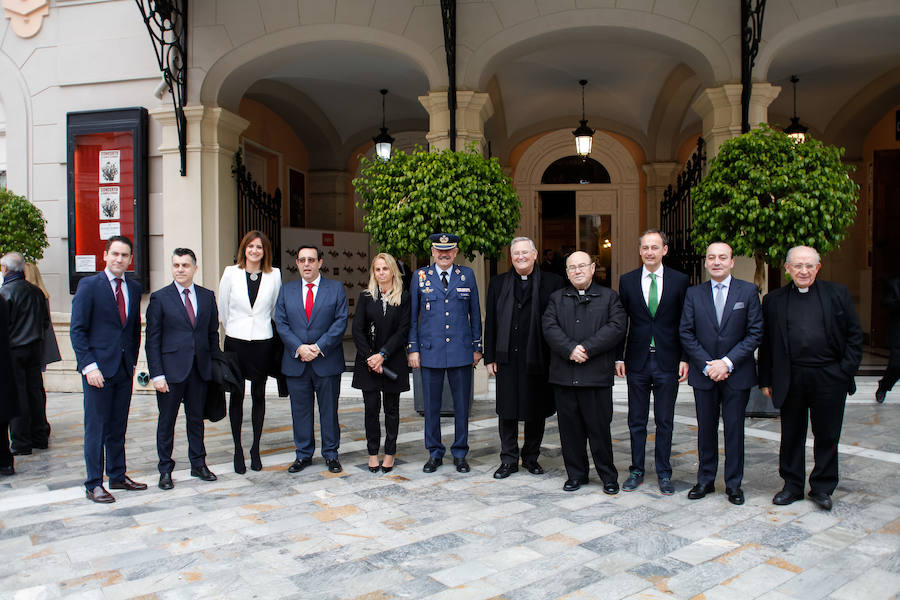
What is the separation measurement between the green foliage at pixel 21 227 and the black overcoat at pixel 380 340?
183 inches

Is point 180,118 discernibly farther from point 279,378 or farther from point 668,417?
point 668,417

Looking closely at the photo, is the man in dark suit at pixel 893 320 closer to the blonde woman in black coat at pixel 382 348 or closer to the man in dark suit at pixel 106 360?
the blonde woman in black coat at pixel 382 348

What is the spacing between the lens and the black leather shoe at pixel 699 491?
4.42 meters

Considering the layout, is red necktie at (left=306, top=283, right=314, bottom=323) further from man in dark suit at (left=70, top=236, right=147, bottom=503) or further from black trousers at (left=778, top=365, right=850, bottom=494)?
black trousers at (left=778, top=365, right=850, bottom=494)

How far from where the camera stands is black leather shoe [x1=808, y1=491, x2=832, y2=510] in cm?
418

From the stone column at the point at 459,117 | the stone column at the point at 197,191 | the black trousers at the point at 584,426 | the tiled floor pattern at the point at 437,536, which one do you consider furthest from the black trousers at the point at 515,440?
the stone column at the point at 197,191

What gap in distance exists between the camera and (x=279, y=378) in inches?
205

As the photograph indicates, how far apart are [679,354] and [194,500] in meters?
3.12

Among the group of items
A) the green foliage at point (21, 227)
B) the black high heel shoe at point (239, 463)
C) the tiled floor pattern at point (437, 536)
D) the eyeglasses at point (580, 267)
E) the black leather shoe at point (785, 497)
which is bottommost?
the tiled floor pattern at point (437, 536)

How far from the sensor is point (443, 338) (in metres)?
5.09

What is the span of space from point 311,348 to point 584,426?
1888mm

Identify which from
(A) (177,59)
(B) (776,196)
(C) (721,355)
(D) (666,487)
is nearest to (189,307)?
(D) (666,487)

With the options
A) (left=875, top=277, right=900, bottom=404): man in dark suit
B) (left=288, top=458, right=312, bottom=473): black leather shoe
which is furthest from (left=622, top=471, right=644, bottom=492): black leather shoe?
(left=875, top=277, right=900, bottom=404): man in dark suit

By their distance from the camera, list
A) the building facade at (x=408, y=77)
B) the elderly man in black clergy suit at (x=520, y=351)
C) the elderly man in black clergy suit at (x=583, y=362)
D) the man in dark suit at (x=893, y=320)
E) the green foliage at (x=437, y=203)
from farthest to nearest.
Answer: the building facade at (x=408, y=77)
the man in dark suit at (x=893, y=320)
the green foliage at (x=437, y=203)
the elderly man in black clergy suit at (x=520, y=351)
the elderly man in black clergy suit at (x=583, y=362)
